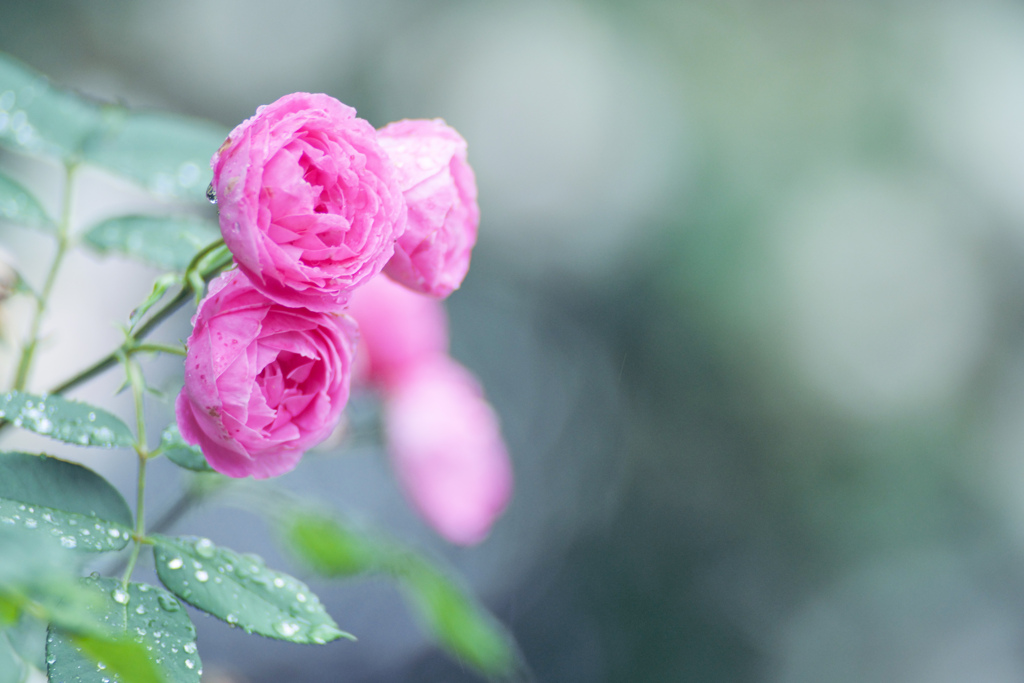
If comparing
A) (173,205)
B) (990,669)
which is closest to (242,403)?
(173,205)

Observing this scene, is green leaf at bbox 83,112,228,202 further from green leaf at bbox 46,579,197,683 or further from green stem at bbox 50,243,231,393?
green leaf at bbox 46,579,197,683

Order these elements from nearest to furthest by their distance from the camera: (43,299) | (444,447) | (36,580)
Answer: (36,580)
(43,299)
(444,447)

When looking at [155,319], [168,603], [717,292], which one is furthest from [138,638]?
[717,292]

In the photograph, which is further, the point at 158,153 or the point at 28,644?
the point at 158,153

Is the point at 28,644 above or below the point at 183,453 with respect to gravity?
below

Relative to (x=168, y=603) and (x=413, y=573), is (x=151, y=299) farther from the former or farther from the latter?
(x=413, y=573)

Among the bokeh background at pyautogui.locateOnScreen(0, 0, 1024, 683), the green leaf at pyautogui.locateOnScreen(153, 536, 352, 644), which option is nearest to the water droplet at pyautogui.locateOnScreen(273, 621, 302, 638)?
the green leaf at pyautogui.locateOnScreen(153, 536, 352, 644)
